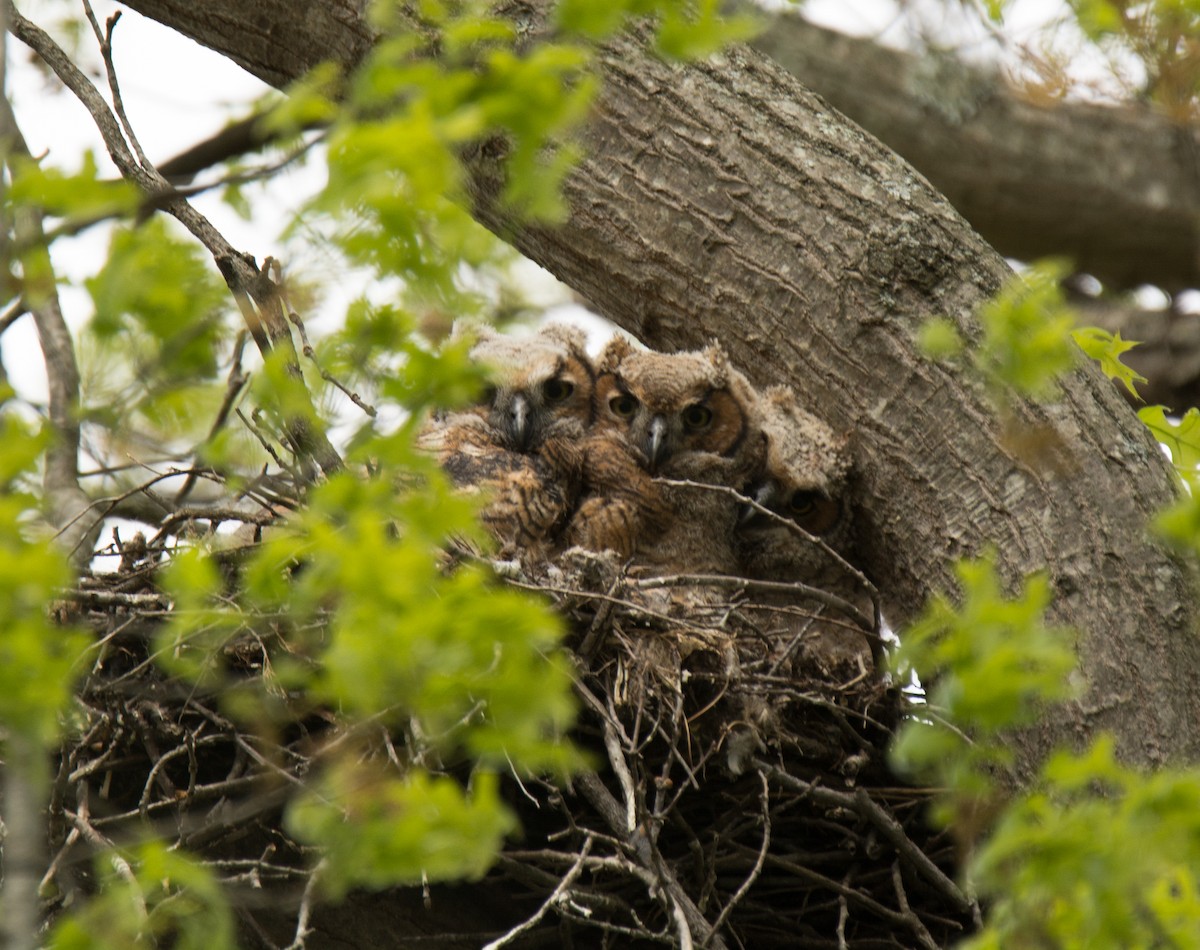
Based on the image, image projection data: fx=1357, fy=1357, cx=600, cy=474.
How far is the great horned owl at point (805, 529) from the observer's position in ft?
11.3

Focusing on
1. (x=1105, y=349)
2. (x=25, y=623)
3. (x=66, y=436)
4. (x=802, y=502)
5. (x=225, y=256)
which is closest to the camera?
(x=25, y=623)

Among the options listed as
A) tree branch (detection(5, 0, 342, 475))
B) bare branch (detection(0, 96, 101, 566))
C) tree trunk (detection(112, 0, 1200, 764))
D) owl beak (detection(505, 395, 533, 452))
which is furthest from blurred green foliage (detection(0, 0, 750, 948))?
owl beak (detection(505, 395, 533, 452))

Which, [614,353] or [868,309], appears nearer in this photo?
[868,309]

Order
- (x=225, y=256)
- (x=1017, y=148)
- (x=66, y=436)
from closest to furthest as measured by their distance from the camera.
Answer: (x=225, y=256)
(x=66, y=436)
(x=1017, y=148)

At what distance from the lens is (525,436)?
392 cm

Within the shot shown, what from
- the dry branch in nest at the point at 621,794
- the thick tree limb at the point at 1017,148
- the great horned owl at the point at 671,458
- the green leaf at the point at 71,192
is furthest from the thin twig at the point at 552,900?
the thick tree limb at the point at 1017,148

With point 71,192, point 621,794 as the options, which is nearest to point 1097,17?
point 621,794

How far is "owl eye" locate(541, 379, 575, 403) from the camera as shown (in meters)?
4.07

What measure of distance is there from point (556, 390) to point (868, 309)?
1.32 metres

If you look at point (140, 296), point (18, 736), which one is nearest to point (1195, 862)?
point (18, 736)

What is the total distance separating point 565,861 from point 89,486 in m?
3.15

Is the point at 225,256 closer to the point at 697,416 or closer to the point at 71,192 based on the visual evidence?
the point at 71,192

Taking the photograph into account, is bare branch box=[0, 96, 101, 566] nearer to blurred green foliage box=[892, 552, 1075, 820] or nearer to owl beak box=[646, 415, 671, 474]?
owl beak box=[646, 415, 671, 474]

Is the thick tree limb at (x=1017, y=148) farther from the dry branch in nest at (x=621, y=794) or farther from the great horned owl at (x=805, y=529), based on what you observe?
the dry branch in nest at (x=621, y=794)
